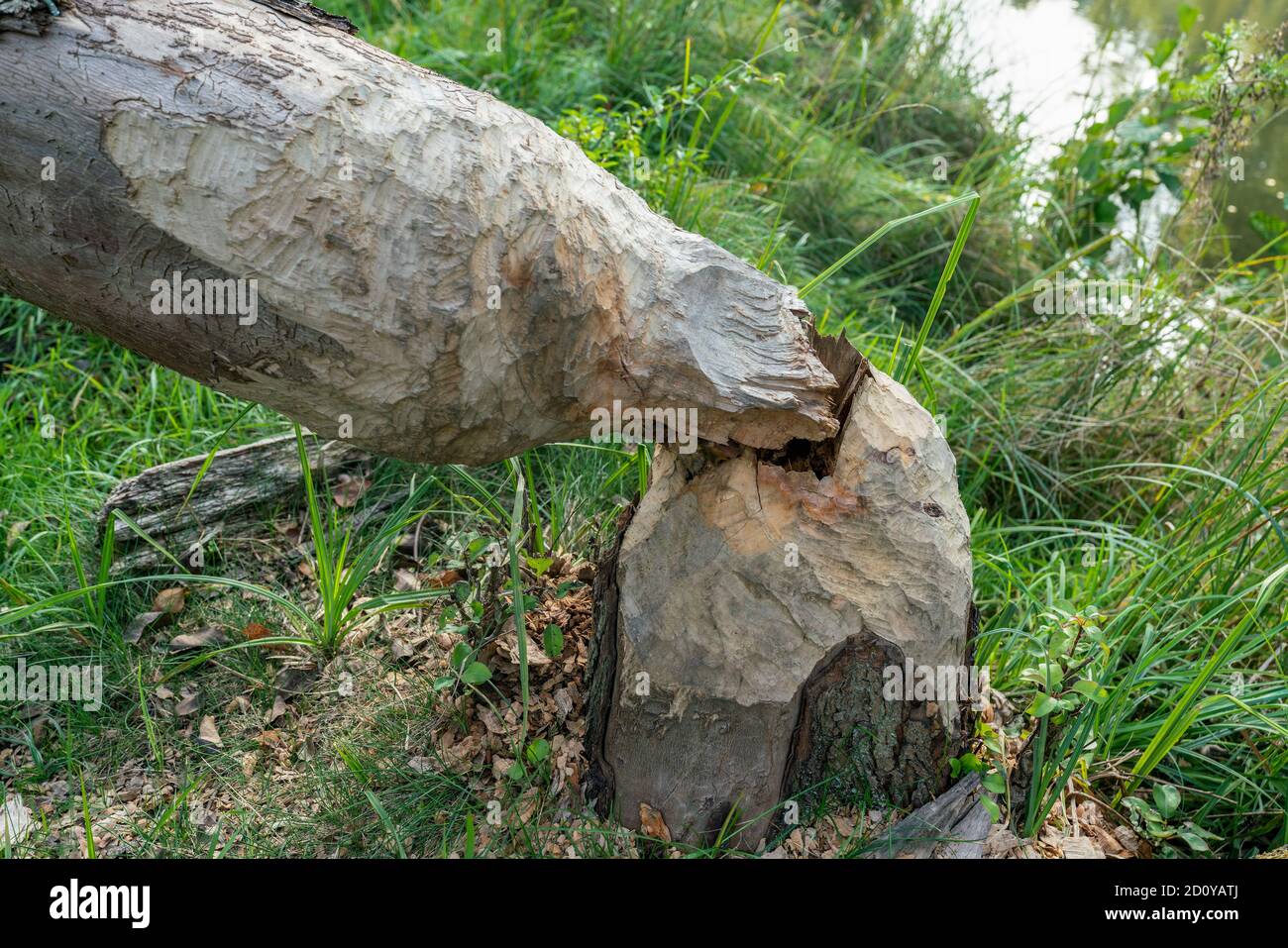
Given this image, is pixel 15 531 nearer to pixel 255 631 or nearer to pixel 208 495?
pixel 208 495

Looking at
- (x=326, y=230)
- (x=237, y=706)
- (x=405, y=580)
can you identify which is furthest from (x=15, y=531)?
(x=326, y=230)

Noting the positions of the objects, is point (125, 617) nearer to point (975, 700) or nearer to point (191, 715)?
point (191, 715)

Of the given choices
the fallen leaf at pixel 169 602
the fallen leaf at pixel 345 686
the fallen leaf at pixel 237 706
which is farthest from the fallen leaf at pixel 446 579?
the fallen leaf at pixel 169 602

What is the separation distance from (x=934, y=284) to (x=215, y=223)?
3811 millimetres

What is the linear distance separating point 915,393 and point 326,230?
2.34 metres

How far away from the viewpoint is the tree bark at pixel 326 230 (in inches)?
55.2

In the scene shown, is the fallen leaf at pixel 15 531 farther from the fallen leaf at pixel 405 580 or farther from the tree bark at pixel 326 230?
the tree bark at pixel 326 230

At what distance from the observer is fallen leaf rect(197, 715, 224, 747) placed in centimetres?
241

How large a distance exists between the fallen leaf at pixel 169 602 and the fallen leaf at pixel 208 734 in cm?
39

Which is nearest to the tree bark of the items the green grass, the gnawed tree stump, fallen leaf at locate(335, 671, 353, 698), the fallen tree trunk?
the fallen tree trunk

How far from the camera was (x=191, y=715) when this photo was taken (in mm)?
2482

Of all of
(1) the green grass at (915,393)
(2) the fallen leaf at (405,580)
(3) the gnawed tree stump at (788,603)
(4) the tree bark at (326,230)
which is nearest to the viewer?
(4) the tree bark at (326,230)

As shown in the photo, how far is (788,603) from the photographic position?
1981 millimetres

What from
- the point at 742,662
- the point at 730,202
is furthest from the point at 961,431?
the point at 742,662
